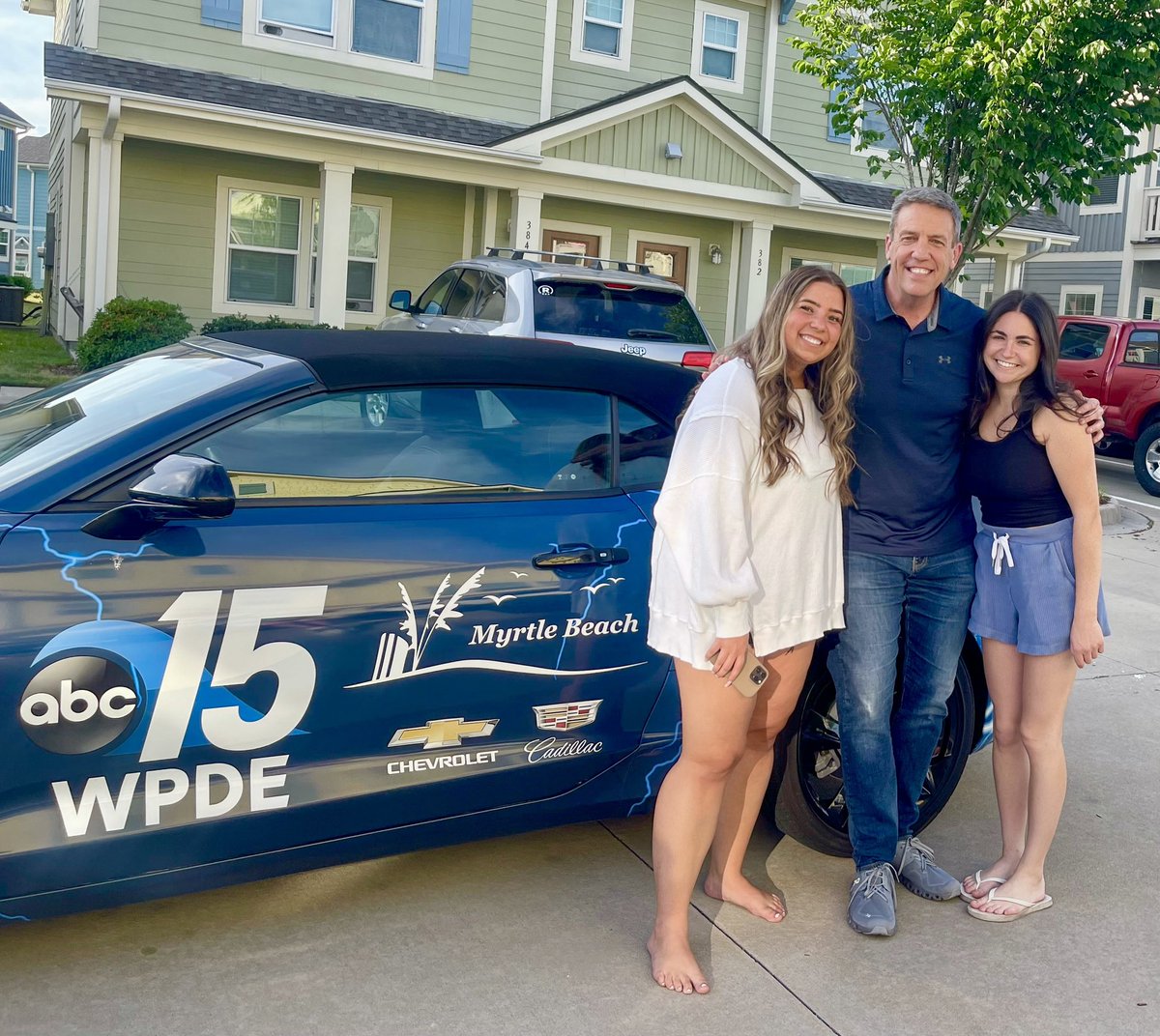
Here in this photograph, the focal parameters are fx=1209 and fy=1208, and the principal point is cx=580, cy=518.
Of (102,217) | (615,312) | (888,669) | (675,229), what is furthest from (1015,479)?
(675,229)

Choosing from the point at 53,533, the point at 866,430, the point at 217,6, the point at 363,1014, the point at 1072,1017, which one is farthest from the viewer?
the point at 217,6

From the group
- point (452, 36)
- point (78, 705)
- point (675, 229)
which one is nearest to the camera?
point (78, 705)

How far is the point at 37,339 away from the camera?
64.5 ft

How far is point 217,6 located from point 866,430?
12631 mm

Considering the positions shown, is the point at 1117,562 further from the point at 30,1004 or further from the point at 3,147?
the point at 3,147

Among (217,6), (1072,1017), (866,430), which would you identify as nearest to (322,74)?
(217,6)

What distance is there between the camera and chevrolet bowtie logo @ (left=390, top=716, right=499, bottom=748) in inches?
115

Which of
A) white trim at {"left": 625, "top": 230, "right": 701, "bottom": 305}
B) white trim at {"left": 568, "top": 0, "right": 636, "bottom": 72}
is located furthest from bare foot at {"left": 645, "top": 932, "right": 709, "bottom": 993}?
white trim at {"left": 625, "top": 230, "right": 701, "bottom": 305}

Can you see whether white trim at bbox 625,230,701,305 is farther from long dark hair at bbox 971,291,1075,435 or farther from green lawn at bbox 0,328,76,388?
long dark hair at bbox 971,291,1075,435

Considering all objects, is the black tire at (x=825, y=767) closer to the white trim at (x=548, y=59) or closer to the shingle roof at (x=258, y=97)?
the shingle roof at (x=258, y=97)

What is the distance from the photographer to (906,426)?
3.19 meters

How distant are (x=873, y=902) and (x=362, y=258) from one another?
44.1 feet

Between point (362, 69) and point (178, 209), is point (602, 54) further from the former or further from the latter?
point (178, 209)

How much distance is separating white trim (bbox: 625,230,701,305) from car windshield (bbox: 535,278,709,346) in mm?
7932
